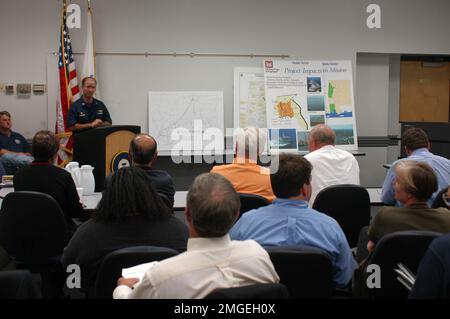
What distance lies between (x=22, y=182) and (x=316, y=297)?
2.03m

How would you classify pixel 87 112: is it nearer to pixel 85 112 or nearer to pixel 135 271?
pixel 85 112

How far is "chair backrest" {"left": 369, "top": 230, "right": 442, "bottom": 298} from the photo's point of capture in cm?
201

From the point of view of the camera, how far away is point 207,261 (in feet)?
4.82

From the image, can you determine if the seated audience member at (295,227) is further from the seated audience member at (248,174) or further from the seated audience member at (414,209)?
the seated audience member at (248,174)

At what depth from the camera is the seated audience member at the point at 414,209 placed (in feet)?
7.39

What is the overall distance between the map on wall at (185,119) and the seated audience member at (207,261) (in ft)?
16.0

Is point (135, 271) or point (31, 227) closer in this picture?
point (135, 271)

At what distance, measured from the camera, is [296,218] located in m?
2.09

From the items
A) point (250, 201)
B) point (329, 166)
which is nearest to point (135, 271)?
point (250, 201)

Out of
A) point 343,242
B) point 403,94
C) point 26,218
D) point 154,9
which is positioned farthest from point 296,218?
point 403,94

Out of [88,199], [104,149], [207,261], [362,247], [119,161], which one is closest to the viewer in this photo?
[207,261]

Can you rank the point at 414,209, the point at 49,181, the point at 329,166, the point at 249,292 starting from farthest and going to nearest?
the point at 329,166 → the point at 49,181 → the point at 414,209 → the point at 249,292

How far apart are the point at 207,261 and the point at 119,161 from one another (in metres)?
3.00
